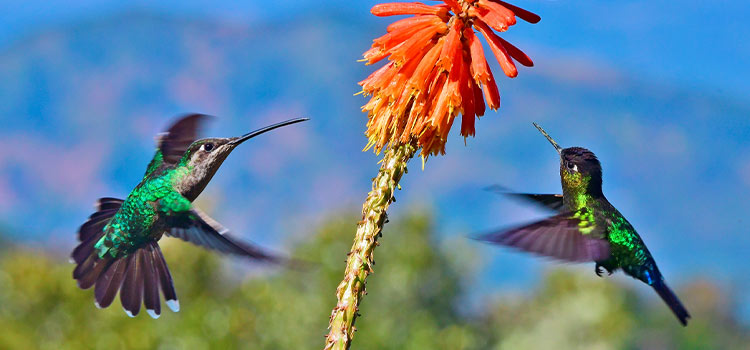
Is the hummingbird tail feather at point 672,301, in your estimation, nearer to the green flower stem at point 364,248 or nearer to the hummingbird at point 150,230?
the green flower stem at point 364,248

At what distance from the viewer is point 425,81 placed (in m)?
4.38

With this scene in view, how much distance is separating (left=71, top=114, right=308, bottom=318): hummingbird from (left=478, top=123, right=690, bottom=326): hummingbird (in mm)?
2123

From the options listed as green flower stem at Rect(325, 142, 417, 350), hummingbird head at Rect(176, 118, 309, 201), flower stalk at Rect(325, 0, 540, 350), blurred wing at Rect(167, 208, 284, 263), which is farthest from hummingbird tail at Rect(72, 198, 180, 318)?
flower stalk at Rect(325, 0, 540, 350)

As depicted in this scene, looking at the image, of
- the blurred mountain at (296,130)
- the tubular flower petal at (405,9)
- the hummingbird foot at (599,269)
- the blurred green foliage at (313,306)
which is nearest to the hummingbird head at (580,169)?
the hummingbird foot at (599,269)

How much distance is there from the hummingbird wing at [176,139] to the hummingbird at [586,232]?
2.61 meters

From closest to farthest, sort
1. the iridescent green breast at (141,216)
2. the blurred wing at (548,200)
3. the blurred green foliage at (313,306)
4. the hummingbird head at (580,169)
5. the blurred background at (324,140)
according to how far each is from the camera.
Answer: the hummingbird head at (580,169)
the iridescent green breast at (141,216)
the blurred wing at (548,200)
the blurred green foliage at (313,306)
the blurred background at (324,140)

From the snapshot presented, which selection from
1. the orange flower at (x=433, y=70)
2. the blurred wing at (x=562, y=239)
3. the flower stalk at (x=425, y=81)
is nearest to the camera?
the flower stalk at (x=425, y=81)

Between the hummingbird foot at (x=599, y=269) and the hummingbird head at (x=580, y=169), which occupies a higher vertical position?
the hummingbird head at (x=580, y=169)

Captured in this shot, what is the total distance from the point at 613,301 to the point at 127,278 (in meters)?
38.8


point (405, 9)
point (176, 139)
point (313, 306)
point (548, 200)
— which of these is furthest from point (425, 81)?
point (313, 306)

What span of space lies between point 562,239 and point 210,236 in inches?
94.3

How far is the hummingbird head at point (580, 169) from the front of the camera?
558 centimetres

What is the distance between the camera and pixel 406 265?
3356cm

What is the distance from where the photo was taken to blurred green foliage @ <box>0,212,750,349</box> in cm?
2380
